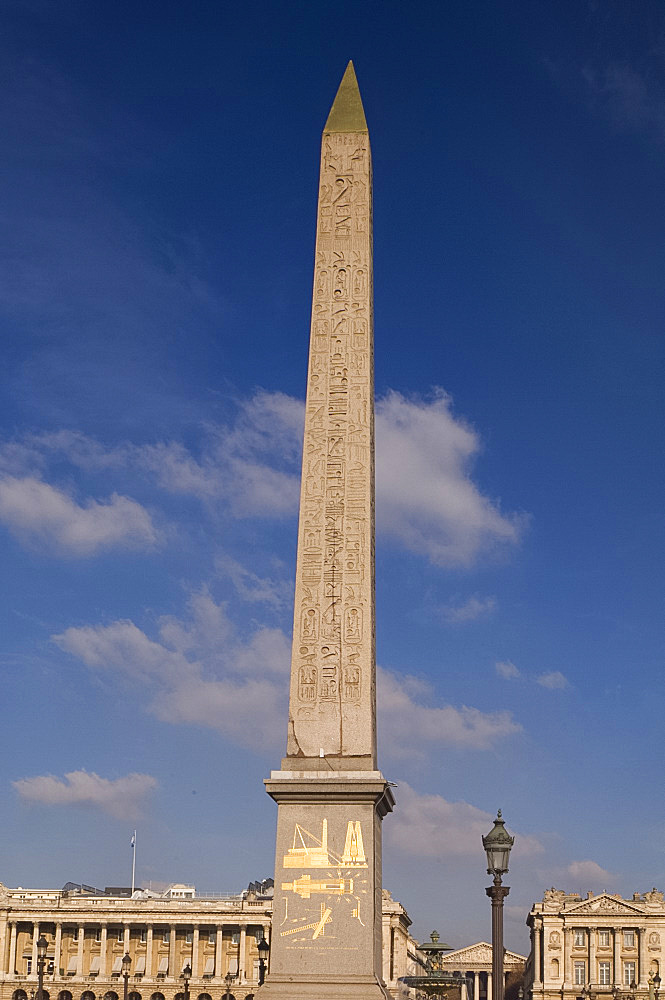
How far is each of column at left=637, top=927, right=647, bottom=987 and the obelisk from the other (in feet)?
294

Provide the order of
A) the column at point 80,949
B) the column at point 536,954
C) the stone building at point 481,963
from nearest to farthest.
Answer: the column at point 80,949, the column at point 536,954, the stone building at point 481,963

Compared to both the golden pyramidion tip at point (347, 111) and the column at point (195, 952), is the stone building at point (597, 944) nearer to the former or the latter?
the column at point (195, 952)

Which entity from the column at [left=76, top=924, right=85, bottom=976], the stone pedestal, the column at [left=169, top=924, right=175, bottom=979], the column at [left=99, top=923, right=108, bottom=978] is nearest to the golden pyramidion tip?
the stone pedestal

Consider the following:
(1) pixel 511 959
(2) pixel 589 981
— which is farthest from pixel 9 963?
(1) pixel 511 959

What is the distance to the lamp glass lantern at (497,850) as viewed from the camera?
16328mm

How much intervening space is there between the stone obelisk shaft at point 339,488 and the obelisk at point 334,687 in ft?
0.05

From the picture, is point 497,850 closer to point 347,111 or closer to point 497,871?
point 497,871

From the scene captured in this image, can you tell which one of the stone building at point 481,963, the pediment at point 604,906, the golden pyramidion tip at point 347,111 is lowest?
the stone building at point 481,963

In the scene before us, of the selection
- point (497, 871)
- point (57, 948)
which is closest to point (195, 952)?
point (57, 948)

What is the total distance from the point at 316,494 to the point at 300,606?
1.76 m

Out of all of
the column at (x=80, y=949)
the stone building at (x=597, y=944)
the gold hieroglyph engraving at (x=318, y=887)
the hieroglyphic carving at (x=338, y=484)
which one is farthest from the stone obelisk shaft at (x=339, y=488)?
the stone building at (x=597, y=944)

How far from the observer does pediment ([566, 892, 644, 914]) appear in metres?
102

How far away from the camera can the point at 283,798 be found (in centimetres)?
1859

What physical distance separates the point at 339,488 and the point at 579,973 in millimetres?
91495
